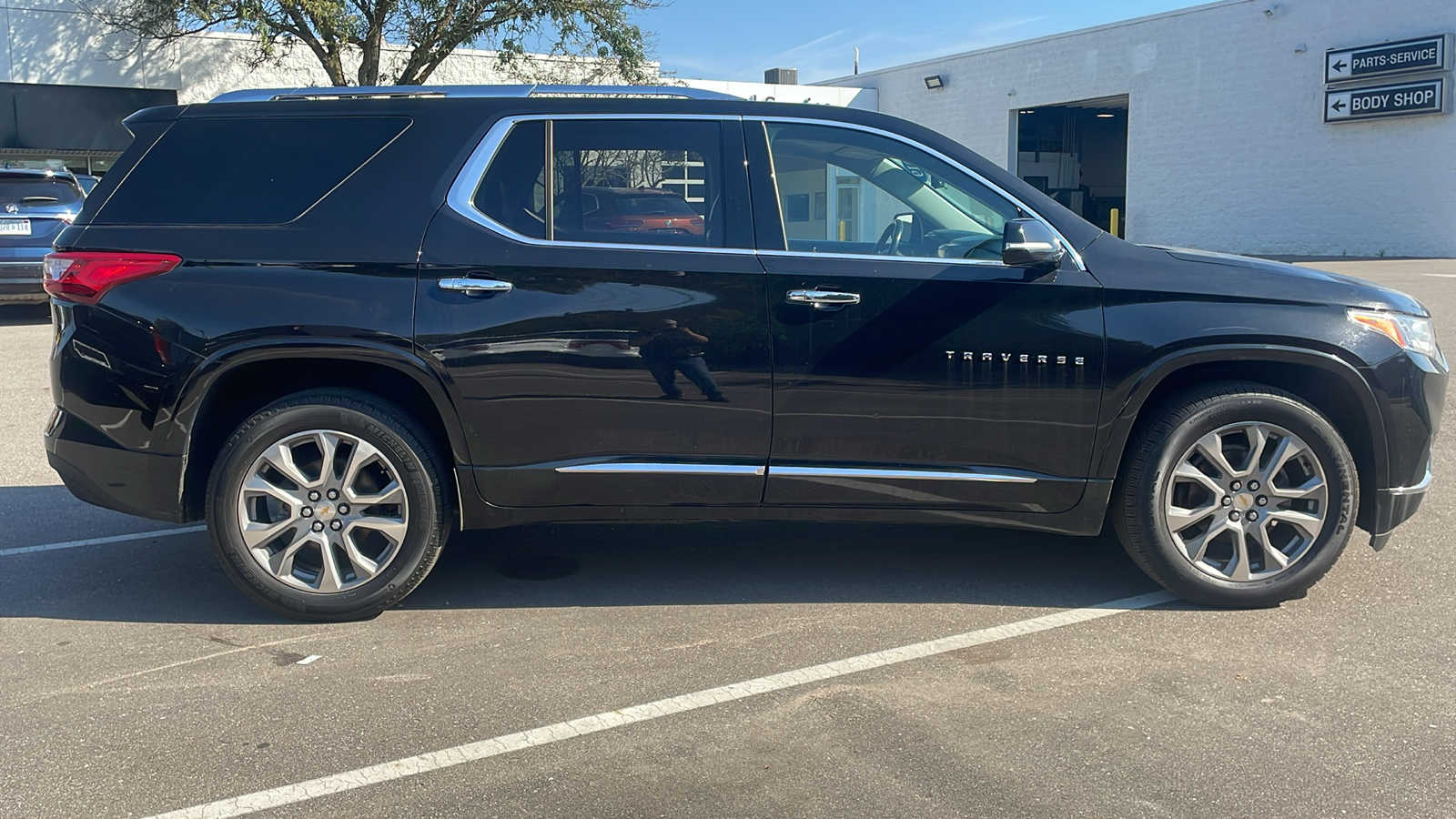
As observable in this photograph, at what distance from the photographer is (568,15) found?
78.1 feet

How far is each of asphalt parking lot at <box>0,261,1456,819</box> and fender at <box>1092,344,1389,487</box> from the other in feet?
2.03

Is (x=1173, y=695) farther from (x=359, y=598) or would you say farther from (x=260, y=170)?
(x=260, y=170)

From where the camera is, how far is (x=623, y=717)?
3488 mm

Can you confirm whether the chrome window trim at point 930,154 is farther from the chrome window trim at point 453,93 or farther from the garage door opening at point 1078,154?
the garage door opening at point 1078,154

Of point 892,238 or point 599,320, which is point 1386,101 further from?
point 599,320

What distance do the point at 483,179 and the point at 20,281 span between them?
37.3 feet

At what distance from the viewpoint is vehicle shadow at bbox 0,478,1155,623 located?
452 cm

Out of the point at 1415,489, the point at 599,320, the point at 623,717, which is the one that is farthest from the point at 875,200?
the point at 1415,489

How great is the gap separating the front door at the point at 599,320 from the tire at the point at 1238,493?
1422 millimetres

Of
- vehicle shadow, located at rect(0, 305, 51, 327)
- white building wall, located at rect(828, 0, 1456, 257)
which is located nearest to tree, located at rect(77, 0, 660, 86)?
vehicle shadow, located at rect(0, 305, 51, 327)

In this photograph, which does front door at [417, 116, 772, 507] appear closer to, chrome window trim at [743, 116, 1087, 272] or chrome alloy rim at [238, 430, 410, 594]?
chrome window trim at [743, 116, 1087, 272]

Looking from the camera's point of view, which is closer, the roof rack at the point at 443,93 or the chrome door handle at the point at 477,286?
the chrome door handle at the point at 477,286

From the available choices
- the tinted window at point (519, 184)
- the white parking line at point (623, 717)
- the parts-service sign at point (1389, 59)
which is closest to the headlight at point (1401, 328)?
the white parking line at point (623, 717)

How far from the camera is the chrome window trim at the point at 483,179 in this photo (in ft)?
13.8
